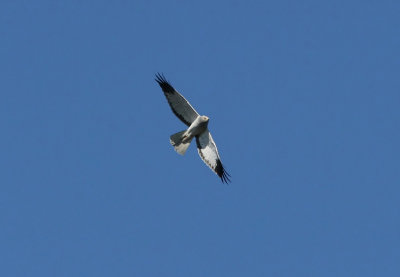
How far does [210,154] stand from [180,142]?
5.02 feet

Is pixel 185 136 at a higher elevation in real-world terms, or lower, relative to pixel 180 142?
higher

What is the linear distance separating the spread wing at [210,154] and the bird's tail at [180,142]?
2.73 feet

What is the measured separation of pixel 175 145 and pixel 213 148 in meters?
Answer: 1.62

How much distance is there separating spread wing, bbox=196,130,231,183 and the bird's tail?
832 mm

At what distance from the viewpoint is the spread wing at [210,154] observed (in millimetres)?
29531

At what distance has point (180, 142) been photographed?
2877 centimetres

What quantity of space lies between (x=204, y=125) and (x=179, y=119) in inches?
38.3

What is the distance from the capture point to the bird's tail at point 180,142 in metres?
28.7

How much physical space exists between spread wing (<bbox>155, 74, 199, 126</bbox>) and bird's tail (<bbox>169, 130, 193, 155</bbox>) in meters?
0.73

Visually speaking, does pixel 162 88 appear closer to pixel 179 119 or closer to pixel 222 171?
pixel 179 119

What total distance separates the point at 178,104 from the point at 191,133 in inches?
43.3

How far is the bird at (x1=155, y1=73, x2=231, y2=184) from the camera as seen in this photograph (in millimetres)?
28734

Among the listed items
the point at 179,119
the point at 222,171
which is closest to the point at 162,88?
the point at 179,119

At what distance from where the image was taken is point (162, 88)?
2917 centimetres
